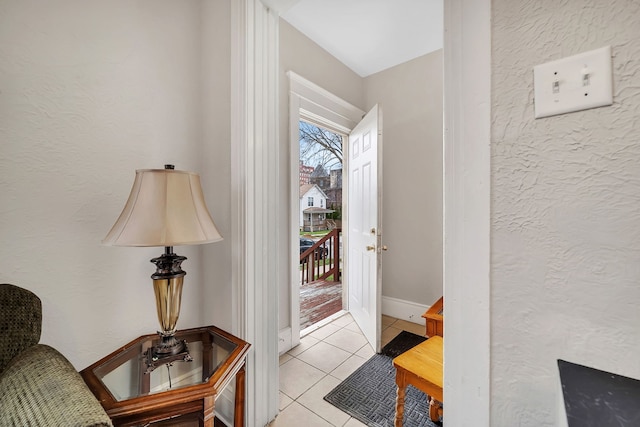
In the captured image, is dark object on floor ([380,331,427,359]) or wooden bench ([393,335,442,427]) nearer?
wooden bench ([393,335,442,427])

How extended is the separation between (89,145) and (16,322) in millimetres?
723

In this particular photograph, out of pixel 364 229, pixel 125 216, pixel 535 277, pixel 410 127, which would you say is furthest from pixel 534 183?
pixel 410 127

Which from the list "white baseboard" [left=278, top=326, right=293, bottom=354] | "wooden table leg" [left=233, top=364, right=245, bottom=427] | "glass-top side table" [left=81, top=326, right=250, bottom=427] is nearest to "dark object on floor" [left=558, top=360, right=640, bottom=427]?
"glass-top side table" [left=81, top=326, right=250, bottom=427]

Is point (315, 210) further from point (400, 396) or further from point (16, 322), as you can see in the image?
point (16, 322)

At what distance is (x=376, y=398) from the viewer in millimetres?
1571

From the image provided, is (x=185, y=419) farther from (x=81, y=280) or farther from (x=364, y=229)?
(x=364, y=229)

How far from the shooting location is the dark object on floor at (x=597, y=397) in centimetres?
39

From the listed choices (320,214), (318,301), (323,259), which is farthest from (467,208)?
(320,214)

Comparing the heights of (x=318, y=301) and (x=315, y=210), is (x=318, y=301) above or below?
below

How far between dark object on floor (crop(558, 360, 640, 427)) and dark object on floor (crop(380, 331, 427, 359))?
1.71 m

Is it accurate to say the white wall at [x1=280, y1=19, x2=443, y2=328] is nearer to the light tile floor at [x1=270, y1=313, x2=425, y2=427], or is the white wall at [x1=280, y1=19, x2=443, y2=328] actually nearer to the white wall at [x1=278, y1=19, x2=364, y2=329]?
the white wall at [x1=278, y1=19, x2=364, y2=329]

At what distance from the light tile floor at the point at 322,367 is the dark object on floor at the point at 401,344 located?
0.06m

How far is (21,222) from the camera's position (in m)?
0.98

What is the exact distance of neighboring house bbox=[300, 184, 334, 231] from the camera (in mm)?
3994
